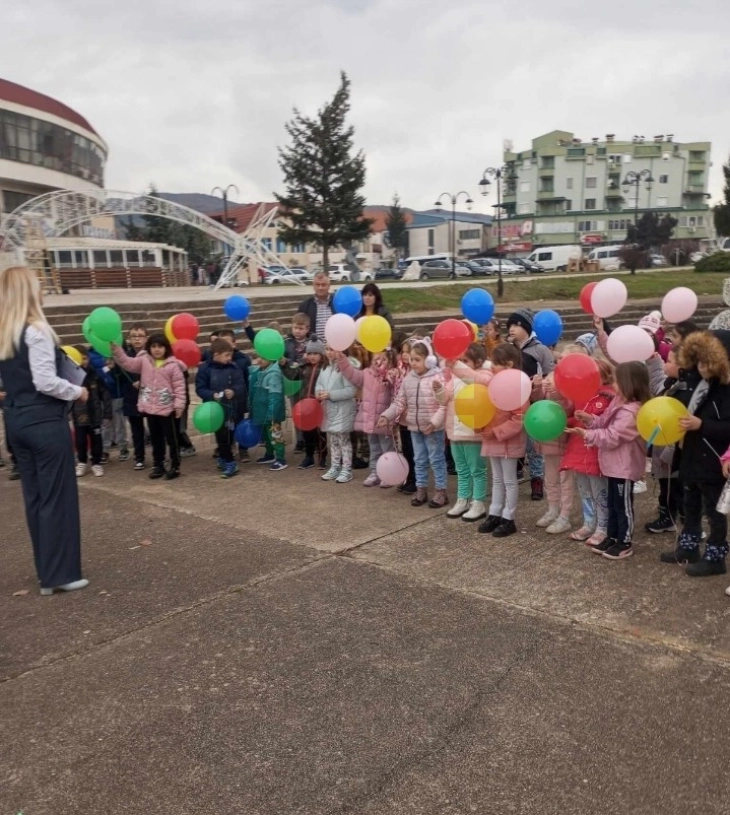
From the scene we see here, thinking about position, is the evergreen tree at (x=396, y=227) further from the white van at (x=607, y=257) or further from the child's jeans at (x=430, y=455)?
the child's jeans at (x=430, y=455)

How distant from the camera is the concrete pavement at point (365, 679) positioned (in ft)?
8.63

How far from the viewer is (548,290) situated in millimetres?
26469

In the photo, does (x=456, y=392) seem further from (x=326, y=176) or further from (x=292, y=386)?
(x=326, y=176)

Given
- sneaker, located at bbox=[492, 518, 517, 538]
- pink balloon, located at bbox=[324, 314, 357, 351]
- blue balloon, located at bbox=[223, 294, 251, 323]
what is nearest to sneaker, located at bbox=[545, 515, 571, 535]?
sneaker, located at bbox=[492, 518, 517, 538]

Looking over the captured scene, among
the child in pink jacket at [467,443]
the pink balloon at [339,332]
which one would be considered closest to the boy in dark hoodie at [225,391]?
the pink balloon at [339,332]

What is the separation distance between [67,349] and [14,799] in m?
5.77

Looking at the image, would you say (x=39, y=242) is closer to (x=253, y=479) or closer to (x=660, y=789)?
(x=253, y=479)

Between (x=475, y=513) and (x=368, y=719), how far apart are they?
2.82m

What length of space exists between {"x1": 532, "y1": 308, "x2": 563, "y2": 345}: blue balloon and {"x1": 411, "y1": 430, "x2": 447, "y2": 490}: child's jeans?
1.65m

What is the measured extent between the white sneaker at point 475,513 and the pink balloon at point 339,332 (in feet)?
6.49

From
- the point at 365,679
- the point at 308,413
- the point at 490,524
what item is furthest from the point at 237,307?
the point at 365,679

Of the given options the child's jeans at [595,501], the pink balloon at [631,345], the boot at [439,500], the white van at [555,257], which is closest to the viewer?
the child's jeans at [595,501]

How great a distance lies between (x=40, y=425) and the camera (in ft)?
14.7

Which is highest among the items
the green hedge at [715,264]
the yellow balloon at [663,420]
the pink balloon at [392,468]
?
the green hedge at [715,264]
